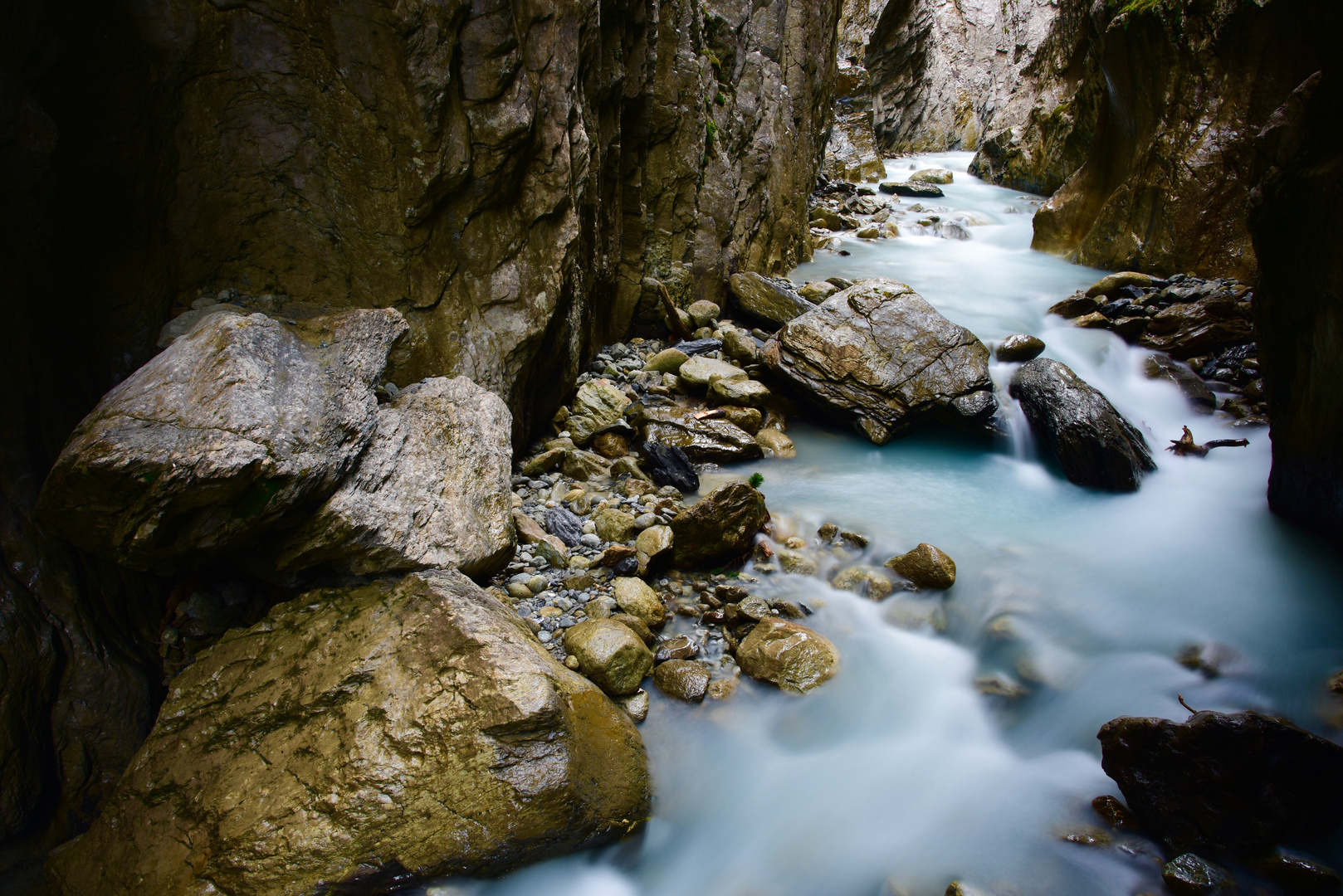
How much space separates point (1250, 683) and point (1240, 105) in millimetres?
8396

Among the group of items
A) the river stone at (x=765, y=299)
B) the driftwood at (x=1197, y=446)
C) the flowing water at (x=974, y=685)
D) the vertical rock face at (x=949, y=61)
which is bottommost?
the flowing water at (x=974, y=685)

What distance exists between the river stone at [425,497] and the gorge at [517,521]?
0.02 meters

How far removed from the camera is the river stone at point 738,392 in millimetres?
6332

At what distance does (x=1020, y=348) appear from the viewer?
7379mm

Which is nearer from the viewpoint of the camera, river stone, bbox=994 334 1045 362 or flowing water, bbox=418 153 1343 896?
flowing water, bbox=418 153 1343 896

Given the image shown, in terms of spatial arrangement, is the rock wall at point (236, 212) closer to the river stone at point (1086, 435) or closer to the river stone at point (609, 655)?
the river stone at point (609, 655)

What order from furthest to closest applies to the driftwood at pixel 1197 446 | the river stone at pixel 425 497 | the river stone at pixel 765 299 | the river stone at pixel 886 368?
the river stone at pixel 765 299, the river stone at pixel 886 368, the driftwood at pixel 1197 446, the river stone at pixel 425 497

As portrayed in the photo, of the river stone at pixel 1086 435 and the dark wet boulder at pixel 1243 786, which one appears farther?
the river stone at pixel 1086 435

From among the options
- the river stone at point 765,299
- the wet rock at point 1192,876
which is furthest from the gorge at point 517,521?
the river stone at point 765,299

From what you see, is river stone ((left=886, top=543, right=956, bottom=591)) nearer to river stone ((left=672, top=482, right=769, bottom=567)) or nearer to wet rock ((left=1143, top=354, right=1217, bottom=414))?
river stone ((left=672, top=482, right=769, bottom=567))

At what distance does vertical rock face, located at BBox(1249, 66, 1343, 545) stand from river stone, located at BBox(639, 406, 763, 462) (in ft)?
12.1

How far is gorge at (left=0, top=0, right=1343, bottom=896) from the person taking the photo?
244cm

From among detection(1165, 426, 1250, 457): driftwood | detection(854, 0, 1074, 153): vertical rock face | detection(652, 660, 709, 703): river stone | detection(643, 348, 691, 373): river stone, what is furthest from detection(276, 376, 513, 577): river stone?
detection(854, 0, 1074, 153): vertical rock face

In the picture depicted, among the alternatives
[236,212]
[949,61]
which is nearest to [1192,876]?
[236,212]
